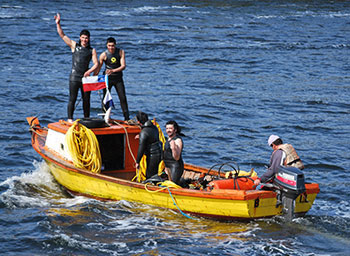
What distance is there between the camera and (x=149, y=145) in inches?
504

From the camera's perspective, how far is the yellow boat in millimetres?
11438

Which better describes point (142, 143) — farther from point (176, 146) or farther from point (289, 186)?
point (289, 186)

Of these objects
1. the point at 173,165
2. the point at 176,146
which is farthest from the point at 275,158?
the point at 173,165

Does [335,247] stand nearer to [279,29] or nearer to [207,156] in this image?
[207,156]

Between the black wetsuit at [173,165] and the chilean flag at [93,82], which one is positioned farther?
the chilean flag at [93,82]

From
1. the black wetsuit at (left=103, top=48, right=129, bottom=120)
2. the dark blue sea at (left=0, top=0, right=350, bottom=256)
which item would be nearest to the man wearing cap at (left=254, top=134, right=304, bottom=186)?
the dark blue sea at (left=0, top=0, right=350, bottom=256)

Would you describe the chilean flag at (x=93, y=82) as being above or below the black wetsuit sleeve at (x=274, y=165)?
above

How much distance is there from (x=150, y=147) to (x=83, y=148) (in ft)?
4.84

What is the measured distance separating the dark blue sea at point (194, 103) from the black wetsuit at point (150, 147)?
919 millimetres

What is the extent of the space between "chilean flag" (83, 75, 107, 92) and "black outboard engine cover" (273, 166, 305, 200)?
4717 millimetres

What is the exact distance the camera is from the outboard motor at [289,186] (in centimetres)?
1108

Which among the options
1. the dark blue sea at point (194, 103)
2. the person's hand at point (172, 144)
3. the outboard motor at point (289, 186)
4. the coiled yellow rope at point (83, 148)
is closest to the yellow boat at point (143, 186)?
the outboard motor at point (289, 186)

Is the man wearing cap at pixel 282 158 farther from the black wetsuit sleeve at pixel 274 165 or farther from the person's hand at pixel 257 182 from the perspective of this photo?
the person's hand at pixel 257 182

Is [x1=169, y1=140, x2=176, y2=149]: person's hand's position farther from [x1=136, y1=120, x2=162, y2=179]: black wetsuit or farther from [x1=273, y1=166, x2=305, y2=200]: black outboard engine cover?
[x1=273, y1=166, x2=305, y2=200]: black outboard engine cover
